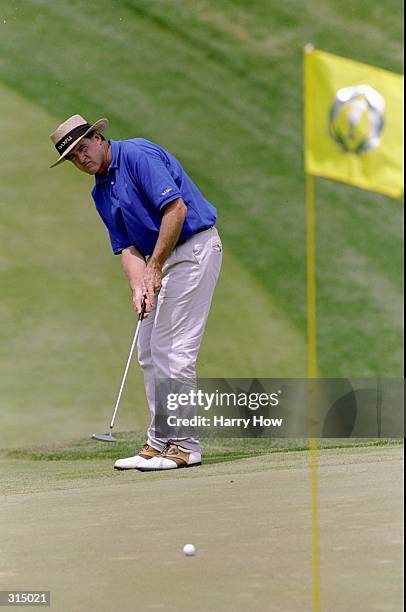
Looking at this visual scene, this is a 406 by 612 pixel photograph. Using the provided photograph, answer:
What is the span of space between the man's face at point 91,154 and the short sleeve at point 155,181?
5.4 inches

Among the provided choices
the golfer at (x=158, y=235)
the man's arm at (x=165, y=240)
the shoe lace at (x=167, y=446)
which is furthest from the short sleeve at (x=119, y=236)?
the shoe lace at (x=167, y=446)

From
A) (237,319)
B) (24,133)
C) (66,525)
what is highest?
(24,133)

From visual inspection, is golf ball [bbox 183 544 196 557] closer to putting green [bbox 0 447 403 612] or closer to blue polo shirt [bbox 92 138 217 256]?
putting green [bbox 0 447 403 612]

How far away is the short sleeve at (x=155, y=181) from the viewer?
4.07m

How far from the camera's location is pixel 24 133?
5.60 meters

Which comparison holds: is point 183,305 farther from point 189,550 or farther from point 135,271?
point 189,550

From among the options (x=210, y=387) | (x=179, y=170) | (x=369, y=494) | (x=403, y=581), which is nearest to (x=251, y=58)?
(x=179, y=170)

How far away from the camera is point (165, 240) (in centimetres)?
411

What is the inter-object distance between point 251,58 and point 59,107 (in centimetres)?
90

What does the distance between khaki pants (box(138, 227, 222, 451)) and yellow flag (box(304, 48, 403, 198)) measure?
3.25 ft

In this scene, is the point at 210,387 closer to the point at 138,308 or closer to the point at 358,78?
the point at 138,308

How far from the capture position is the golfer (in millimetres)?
4117

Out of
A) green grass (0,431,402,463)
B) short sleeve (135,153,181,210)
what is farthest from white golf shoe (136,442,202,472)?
short sleeve (135,153,181,210)

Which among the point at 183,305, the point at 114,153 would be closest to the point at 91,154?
the point at 114,153
